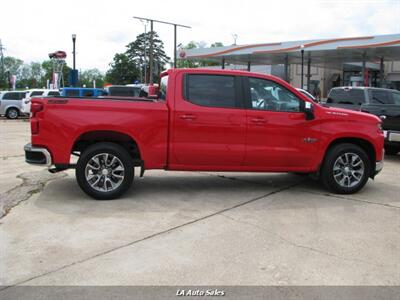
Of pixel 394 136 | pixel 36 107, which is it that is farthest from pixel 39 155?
pixel 394 136

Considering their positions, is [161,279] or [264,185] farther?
[264,185]

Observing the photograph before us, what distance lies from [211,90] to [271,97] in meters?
A: 0.94

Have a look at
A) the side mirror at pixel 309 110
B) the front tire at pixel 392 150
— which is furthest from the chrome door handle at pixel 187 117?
the front tire at pixel 392 150

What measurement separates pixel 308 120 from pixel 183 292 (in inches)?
162

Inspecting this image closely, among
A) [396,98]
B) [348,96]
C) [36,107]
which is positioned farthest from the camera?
[396,98]

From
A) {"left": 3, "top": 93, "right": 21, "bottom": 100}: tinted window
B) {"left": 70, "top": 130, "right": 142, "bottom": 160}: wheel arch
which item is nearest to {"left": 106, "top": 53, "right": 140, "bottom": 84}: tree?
{"left": 3, "top": 93, "right": 21, "bottom": 100}: tinted window

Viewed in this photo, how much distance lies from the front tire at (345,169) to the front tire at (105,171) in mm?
3101

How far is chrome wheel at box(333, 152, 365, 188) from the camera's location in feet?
24.2

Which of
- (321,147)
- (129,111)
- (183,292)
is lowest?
(183,292)

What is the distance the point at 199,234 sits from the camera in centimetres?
529

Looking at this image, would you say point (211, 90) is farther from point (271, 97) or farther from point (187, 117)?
point (271, 97)

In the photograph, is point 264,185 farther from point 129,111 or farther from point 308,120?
point 129,111

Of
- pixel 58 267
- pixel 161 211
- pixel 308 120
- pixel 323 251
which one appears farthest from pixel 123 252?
pixel 308 120

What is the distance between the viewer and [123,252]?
472 cm
